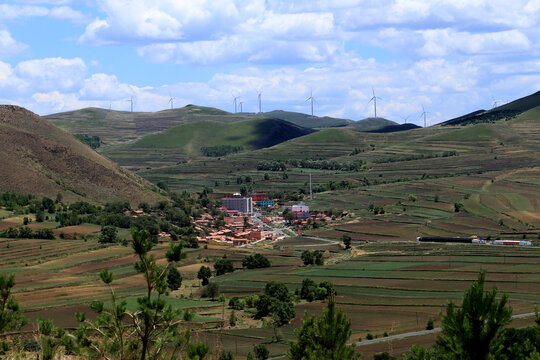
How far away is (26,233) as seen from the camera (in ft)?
387

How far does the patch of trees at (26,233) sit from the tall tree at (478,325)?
10224cm

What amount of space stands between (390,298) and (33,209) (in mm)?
83510

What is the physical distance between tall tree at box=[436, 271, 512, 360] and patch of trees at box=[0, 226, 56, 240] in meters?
102

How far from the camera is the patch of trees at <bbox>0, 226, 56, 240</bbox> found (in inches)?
4614

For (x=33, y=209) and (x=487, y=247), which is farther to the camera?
(x=33, y=209)

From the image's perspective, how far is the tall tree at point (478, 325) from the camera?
83.3 ft

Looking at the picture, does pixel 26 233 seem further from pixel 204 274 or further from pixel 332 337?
pixel 332 337

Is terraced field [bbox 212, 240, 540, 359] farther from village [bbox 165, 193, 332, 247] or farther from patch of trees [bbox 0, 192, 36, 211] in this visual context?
patch of trees [bbox 0, 192, 36, 211]

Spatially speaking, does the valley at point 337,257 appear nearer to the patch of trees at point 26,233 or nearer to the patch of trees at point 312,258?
the patch of trees at point 312,258

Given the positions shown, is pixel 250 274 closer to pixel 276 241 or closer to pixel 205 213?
pixel 276 241

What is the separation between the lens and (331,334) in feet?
84.6

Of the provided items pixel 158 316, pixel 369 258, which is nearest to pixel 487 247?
pixel 369 258

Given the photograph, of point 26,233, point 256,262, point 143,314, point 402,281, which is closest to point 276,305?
point 402,281

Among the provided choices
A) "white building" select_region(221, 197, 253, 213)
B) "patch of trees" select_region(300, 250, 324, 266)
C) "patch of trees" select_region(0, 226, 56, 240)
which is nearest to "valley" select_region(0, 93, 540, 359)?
"patch of trees" select_region(300, 250, 324, 266)
